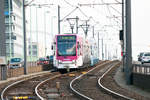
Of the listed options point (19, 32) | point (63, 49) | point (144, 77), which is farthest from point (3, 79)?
point (19, 32)

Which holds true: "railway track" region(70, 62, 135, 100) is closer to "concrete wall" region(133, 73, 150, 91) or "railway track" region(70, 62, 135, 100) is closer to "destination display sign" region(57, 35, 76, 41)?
"concrete wall" region(133, 73, 150, 91)

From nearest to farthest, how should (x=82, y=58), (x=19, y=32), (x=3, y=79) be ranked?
(x=3, y=79) → (x=82, y=58) → (x=19, y=32)

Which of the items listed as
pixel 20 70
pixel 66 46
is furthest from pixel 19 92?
pixel 66 46

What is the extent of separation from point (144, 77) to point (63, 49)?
1655 cm

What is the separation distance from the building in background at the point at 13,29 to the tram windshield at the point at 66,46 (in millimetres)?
60650

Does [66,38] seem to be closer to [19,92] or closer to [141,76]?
[141,76]

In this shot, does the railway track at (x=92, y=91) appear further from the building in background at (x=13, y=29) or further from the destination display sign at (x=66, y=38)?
the building in background at (x=13, y=29)

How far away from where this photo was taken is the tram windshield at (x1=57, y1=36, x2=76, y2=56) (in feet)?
112

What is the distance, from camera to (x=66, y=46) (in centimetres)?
3434

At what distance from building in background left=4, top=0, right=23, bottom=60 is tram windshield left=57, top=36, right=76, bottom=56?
2388 inches

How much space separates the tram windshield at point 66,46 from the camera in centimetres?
3422

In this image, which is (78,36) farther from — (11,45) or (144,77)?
(11,45)

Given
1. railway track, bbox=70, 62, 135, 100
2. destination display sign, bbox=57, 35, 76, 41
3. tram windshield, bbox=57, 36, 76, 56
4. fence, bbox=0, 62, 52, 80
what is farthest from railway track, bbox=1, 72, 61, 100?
destination display sign, bbox=57, 35, 76, 41

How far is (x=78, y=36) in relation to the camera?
3503 cm
